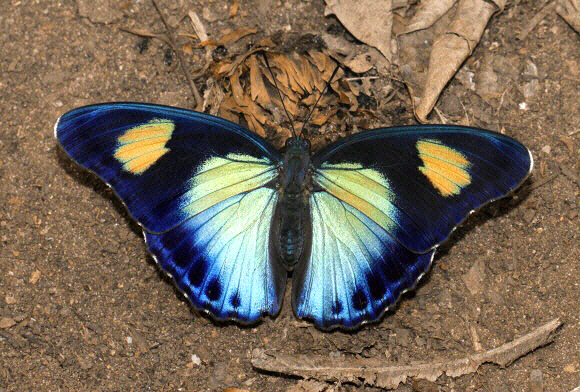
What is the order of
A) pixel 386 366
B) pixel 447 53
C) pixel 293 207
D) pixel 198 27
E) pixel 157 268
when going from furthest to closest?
pixel 198 27 → pixel 447 53 → pixel 157 268 → pixel 386 366 → pixel 293 207

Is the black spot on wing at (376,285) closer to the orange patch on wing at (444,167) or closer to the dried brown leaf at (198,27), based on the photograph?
the orange patch on wing at (444,167)

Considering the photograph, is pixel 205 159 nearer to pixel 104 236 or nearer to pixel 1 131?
pixel 104 236

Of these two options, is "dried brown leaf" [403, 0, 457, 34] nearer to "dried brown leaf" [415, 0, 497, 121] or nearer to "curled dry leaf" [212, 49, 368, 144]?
"dried brown leaf" [415, 0, 497, 121]

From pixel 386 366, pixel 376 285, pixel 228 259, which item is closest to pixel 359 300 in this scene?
pixel 376 285

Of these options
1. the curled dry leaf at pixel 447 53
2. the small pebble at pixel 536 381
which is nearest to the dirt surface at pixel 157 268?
the small pebble at pixel 536 381

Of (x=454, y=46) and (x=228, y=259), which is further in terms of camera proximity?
(x=454, y=46)

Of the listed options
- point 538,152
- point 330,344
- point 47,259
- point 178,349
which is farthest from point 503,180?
point 47,259

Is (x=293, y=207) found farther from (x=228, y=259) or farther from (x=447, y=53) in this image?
(x=447, y=53)
